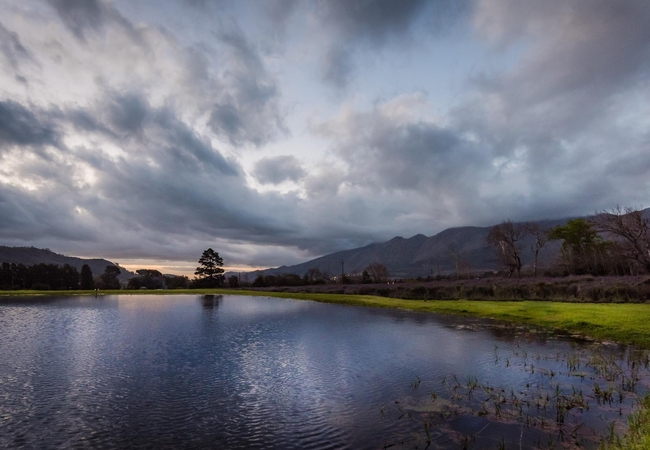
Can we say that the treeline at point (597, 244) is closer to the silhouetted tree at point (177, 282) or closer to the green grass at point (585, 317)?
the green grass at point (585, 317)

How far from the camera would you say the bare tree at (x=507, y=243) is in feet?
358

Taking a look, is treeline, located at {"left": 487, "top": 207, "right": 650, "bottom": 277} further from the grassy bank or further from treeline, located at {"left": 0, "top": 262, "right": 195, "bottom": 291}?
treeline, located at {"left": 0, "top": 262, "right": 195, "bottom": 291}

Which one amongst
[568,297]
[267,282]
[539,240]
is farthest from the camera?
[267,282]

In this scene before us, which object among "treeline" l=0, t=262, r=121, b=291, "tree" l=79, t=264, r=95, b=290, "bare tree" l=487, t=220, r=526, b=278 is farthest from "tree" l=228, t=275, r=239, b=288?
"bare tree" l=487, t=220, r=526, b=278

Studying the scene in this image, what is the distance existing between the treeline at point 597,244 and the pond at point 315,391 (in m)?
63.0

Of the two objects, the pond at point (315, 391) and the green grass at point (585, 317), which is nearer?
the pond at point (315, 391)

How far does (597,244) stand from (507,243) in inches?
1204

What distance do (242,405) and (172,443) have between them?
403 centimetres

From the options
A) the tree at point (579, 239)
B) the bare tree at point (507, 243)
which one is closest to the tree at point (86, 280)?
the bare tree at point (507, 243)

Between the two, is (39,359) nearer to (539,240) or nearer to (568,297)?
(568,297)

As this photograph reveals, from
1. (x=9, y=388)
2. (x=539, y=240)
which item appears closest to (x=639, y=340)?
(x=9, y=388)

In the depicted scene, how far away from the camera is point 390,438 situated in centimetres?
1241

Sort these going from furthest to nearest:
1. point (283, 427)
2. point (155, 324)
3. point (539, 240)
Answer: point (539, 240), point (155, 324), point (283, 427)

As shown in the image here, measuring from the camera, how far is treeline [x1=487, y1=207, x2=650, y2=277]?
75.6m
